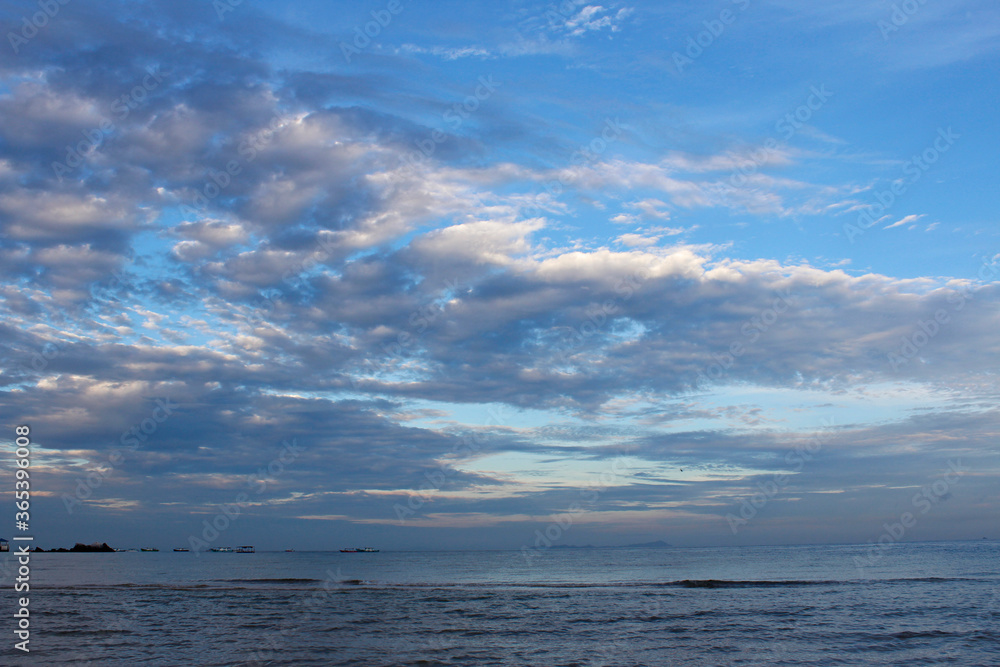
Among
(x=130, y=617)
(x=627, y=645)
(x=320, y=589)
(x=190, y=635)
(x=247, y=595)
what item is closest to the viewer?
(x=627, y=645)

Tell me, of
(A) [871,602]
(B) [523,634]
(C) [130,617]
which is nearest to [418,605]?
(B) [523,634]

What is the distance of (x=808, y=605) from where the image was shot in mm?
41844

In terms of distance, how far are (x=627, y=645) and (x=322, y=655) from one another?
14.2m

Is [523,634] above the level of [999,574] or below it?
above

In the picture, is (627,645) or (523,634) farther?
(523,634)

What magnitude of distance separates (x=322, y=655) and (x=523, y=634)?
1080 centimetres

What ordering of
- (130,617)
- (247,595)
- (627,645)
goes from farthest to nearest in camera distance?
(247,595)
(130,617)
(627,645)

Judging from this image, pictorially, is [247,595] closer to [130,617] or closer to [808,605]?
[130,617]

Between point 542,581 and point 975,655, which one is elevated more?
point 975,655

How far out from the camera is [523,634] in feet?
104

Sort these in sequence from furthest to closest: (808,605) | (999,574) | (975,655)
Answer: (999,574), (808,605), (975,655)

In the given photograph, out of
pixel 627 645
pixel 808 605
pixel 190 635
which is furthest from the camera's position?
pixel 808 605

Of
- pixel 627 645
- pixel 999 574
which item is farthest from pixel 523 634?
pixel 999 574

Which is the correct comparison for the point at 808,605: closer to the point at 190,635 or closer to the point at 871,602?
the point at 871,602
